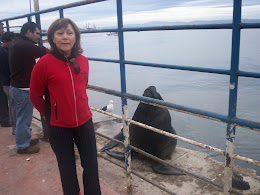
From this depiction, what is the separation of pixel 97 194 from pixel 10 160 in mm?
1618

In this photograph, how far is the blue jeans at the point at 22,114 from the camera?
3.25m

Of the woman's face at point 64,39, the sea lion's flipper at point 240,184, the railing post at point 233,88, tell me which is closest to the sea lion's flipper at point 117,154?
the sea lion's flipper at point 240,184

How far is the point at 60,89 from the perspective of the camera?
6.23 ft

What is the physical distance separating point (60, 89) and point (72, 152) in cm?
56

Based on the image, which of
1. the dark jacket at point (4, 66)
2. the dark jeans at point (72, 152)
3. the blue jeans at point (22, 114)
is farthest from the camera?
the dark jacket at point (4, 66)

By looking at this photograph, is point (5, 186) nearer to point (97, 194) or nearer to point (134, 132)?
point (97, 194)

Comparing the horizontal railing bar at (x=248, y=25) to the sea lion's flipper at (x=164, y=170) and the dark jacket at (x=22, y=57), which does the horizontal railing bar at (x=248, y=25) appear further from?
the sea lion's flipper at (x=164, y=170)

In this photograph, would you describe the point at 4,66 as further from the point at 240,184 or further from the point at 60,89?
the point at 240,184

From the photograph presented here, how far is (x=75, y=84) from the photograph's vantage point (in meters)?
1.95

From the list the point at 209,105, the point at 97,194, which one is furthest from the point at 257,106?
the point at 97,194

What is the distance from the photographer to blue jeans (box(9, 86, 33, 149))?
128 inches

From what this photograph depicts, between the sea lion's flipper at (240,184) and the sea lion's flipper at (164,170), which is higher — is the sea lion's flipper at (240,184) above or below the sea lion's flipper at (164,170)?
below

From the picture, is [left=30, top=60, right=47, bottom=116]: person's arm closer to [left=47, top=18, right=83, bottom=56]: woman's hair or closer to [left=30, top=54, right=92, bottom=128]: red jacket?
[left=30, top=54, right=92, bottom=128]: red jacket

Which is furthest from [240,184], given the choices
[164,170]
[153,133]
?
[153,133]
